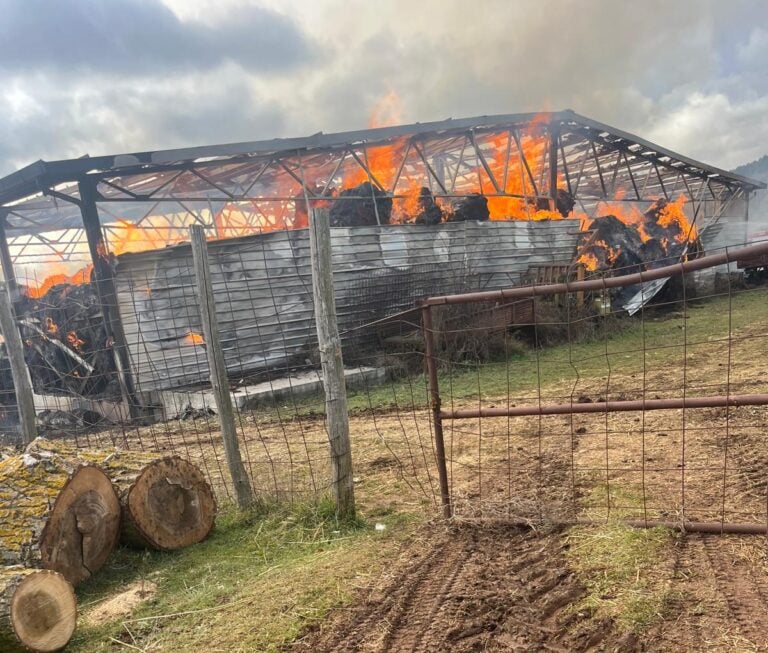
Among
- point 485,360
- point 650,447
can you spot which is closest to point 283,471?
point 650,447

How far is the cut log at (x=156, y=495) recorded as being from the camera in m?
4.13

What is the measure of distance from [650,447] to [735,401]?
2430mm

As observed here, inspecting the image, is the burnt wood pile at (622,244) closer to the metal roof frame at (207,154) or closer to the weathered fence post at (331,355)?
the metal roof frame at (207,154)

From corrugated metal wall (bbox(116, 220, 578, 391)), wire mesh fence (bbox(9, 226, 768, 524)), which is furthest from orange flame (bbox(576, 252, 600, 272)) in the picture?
corrugated metal wall (bbox(116, 220, 578, 391))

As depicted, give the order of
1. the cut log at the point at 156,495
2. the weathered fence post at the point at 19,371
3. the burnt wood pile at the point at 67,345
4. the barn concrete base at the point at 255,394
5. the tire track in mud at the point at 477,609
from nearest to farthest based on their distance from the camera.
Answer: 1. the tire track in mud at the point at 477,609
2. the cut log at the point at 156,495
3. the weathered fence post at the point at 19,371
4. the barn concrete base at the point at 255,394
5. the burnt wood pile at the point at 67,345

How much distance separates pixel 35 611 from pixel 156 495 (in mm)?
1344

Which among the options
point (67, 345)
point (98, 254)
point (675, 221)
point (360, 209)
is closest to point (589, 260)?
point (675, 221)

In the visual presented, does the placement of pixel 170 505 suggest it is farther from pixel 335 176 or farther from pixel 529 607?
pixel 335 176

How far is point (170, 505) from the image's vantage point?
4.35 metres

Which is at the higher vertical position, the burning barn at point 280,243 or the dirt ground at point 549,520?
the burning barn at point 280,243

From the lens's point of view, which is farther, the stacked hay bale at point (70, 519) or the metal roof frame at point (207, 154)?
the metal roof frame at point (207, 154)

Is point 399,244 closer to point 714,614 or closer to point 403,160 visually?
point 403,160

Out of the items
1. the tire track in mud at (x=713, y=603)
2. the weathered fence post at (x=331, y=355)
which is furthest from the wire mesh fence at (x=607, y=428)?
the weathered fence post at (x=331, y=355)

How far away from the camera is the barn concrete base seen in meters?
9.97
